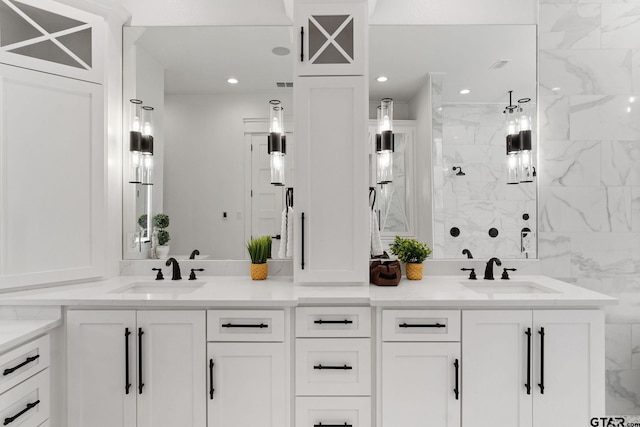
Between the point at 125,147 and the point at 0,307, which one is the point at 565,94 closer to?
the point at 125,147

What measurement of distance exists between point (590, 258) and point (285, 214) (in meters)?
2.01

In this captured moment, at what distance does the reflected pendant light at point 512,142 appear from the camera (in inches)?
89.2

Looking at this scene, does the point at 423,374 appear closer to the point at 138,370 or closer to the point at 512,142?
the point at 138,370

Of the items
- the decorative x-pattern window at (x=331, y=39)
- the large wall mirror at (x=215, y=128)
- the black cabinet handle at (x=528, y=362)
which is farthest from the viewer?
the large wall mirror at (x=215, y=128)

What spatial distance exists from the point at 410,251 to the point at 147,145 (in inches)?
72.2

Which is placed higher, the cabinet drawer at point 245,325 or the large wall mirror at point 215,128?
the large wall mirror at point 215,128

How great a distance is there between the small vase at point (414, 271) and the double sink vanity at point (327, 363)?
0.46 m

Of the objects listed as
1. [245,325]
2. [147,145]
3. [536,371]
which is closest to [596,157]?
[536,371]

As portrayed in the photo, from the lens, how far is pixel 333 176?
6.34 feet

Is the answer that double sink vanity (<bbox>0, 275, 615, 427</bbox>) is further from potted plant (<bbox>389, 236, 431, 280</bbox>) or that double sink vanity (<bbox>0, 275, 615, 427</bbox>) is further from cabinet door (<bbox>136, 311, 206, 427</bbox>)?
potted plant (<bbox>389, 236, 431, 280</bbox>)

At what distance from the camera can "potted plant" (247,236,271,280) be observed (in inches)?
85.0

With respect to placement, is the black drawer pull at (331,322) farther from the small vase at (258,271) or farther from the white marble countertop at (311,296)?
the small vase at (258,271)

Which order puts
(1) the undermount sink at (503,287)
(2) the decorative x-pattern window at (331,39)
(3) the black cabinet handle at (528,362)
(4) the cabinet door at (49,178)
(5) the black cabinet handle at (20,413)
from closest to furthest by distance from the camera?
(5) the black cabinet handle at (20,413)
(3) the black cabinet handle at (528,362)
(4) the cabinet door at (49,178)
(2) the decorative x-pattern window at (331,39)
(1) the undermount sink at (503,287)

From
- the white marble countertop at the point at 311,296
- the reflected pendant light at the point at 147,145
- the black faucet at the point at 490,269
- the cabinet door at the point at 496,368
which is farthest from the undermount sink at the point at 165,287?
the black faucet at the point at 490,269
